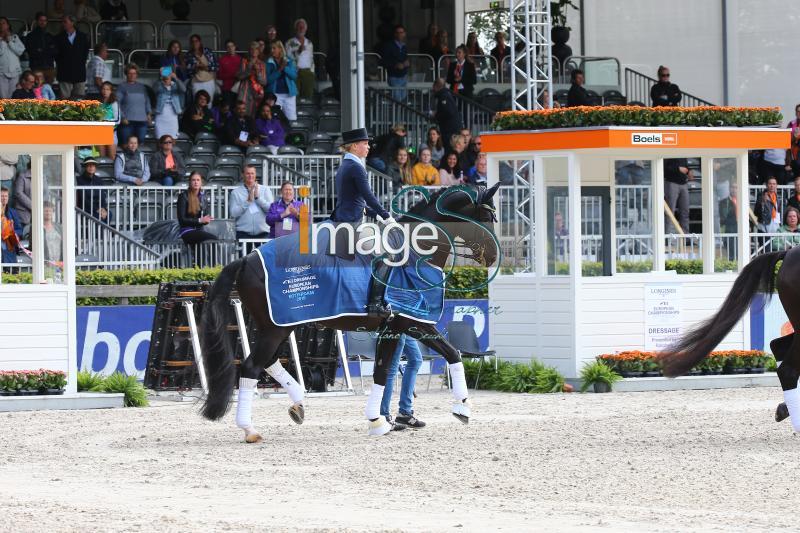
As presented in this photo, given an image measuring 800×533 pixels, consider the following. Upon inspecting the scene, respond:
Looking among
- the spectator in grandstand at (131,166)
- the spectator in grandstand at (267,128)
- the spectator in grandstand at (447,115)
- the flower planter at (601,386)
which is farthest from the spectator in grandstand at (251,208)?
the flower planter at (601,386)

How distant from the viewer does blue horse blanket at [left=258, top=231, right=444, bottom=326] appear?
12688 millimetres

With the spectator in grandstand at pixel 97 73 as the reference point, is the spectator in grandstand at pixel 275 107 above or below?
below

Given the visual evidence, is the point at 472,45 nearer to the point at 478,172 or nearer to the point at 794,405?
the point at 478,172

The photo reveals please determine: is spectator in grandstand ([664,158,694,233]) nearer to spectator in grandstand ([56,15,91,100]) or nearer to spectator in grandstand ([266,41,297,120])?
spectator in grandstand ([266,41,297,120])

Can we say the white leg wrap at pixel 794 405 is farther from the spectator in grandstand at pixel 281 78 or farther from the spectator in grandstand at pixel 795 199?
the spectator in grandstand at pixel 281 78

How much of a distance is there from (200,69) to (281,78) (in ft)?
4.56

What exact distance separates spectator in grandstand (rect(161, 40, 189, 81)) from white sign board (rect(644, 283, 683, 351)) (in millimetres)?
10011

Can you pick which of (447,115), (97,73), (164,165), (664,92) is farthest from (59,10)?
(664,92)

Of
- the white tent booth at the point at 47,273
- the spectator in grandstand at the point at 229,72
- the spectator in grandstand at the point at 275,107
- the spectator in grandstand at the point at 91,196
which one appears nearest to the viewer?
the white tent booth at the point at 47,273

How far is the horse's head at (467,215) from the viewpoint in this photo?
13.1m

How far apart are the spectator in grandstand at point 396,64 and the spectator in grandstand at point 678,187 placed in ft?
26.0

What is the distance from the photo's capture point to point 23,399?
50.2 feet

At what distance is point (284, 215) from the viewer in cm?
2030

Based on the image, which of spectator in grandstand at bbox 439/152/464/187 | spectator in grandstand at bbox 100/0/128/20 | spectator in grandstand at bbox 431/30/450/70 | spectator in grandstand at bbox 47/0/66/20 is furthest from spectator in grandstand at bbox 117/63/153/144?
spectator in grandstand at bbox 431/30/450/70
